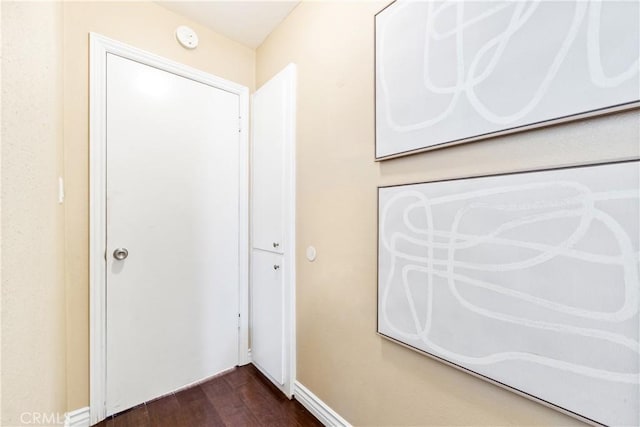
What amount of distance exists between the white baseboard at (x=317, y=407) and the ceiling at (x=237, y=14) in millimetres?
2416

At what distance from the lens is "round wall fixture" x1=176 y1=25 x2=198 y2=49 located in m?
1.76

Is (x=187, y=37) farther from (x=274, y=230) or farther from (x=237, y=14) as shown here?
(x=274, y=230)

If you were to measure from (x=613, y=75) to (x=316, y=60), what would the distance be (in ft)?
4.20

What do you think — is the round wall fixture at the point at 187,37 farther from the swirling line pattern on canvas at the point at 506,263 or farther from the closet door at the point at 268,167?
the swirling line pattern on canvas at the point at 506,263

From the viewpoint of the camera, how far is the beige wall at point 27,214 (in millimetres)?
548

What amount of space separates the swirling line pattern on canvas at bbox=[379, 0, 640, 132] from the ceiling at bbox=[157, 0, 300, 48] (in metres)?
1.02

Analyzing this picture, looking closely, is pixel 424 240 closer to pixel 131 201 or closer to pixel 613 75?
pixel 613 75

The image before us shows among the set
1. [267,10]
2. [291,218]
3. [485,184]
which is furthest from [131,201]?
[485,184]

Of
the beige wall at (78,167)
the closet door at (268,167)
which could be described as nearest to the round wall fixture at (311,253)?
the closet door at (268,167)

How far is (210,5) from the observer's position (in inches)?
66.7

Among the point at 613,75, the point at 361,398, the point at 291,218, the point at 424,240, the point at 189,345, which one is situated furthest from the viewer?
the point at 189,345

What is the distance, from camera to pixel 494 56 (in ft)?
2.71

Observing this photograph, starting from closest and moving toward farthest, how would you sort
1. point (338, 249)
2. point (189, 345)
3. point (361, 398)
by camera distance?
point (361, 398)
point (338, 249)
point (189, 345)
